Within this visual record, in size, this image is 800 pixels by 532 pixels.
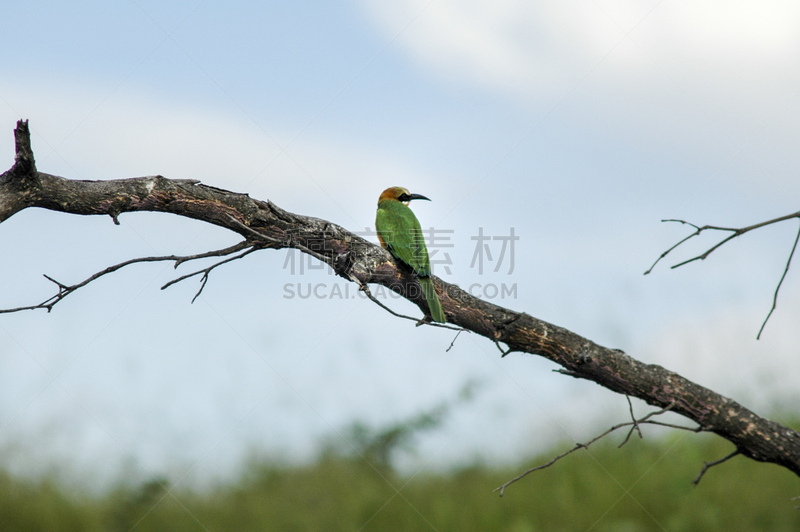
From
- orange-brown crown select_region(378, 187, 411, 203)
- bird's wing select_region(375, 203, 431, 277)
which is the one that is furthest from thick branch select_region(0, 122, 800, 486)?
orange-brown crown select_region(378, 187, 411, 203)

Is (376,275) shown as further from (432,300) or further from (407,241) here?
(407,241)

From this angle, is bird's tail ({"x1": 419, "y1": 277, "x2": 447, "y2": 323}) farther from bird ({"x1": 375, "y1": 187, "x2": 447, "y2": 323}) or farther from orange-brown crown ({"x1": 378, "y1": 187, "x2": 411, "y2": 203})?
orange-brown crown ({"x1": 378, "y1": 187, "x2": 411, "y2": 203})

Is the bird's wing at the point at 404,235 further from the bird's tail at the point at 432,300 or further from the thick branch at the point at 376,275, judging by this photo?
the thick branch at the point at 376,275

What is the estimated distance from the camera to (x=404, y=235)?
4805 millimetres

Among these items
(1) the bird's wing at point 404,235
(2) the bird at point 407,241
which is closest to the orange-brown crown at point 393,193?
(2) the bird at point 407,241

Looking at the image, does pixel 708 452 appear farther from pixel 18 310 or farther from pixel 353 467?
pixel 18 310

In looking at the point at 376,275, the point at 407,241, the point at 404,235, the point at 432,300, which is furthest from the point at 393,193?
the point at 432,300

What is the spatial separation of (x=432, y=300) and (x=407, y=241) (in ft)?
2.50

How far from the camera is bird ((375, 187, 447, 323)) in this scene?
4.11 m

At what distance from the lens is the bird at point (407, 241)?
411 centimetres

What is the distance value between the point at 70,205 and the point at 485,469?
430cm

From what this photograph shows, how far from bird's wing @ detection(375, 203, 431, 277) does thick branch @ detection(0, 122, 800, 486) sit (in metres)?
0.26

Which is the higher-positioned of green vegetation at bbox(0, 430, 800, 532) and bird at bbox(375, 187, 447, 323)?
bird at bbox(375, 187, 447, 323)

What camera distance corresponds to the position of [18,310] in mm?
3379
